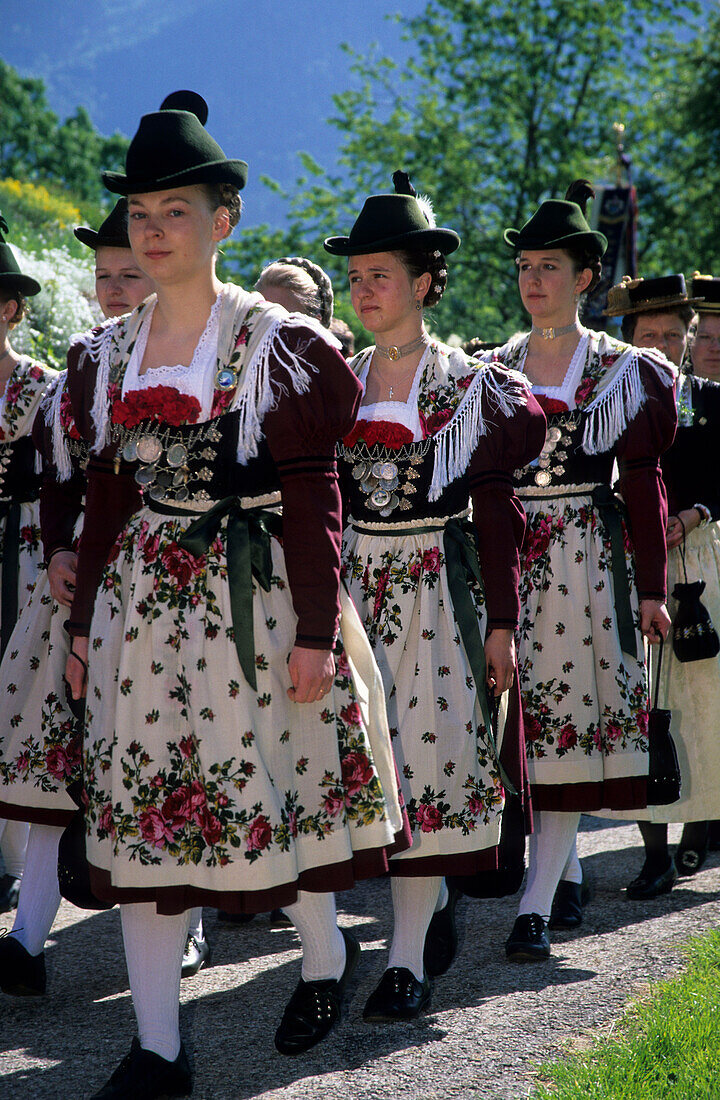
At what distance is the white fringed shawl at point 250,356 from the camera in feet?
9.18

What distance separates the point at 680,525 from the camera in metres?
4.91

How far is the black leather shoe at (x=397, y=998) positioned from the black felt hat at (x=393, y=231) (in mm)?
2110

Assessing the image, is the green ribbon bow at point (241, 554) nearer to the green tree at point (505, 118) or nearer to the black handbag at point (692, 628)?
the black handbag at point (692, 628)

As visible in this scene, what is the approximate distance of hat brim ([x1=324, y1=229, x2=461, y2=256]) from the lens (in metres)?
3.58

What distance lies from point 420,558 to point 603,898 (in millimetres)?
1904

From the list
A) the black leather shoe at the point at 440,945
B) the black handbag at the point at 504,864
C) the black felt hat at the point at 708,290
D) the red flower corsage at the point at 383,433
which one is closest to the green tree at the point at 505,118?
the black felt hat at the point at 708,290

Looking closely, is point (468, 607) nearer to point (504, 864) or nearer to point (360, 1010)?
point (504, 864)

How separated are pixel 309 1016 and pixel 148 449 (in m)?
1.50

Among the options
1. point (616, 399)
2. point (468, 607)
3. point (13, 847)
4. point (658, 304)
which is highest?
point (658, 304)

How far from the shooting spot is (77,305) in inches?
408

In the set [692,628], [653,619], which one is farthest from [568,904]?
[692,628]

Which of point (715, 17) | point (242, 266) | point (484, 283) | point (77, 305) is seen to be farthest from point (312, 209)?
point (77, 305)

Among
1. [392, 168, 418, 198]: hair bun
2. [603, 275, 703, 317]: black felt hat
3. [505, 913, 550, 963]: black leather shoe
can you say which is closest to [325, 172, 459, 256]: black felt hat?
[392, 168, 418, 198]: hair bun

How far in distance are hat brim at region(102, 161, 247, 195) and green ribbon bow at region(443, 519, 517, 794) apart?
1248 millimetres
